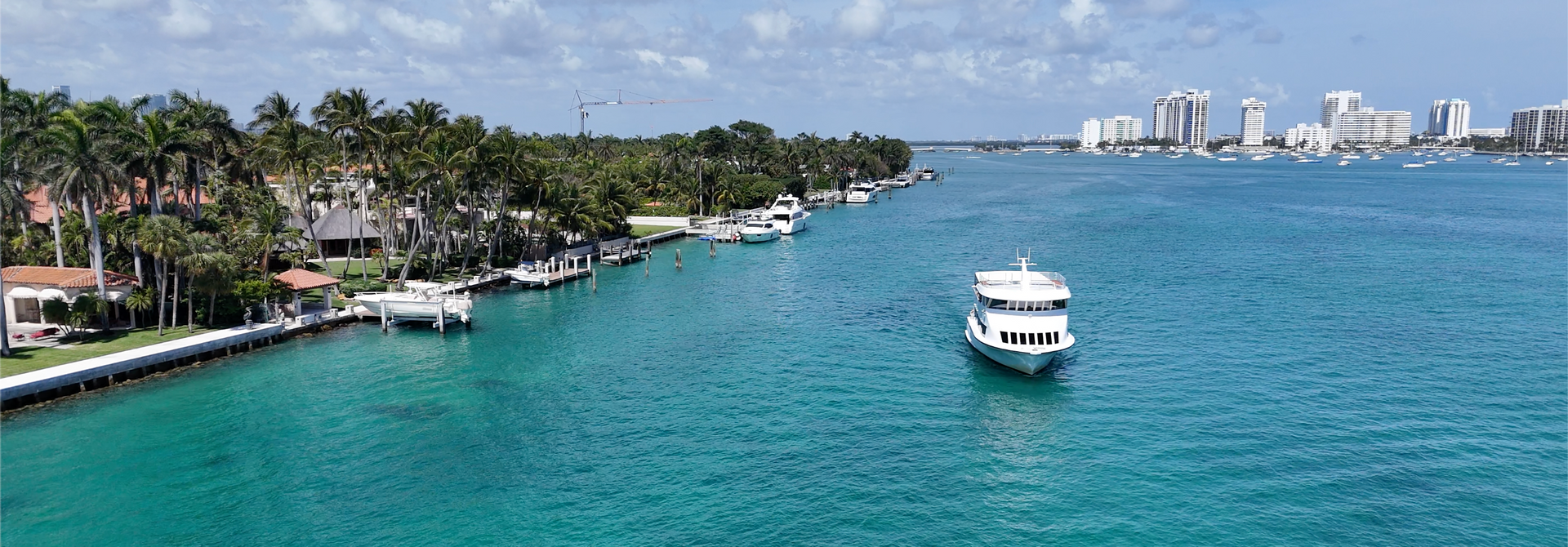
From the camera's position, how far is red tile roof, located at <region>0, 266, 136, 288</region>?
1757 inches

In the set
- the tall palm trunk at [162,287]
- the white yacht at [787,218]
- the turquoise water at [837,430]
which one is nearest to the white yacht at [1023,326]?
the turquoise water at [837,430]

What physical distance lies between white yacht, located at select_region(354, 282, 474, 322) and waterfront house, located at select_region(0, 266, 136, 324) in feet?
38.8

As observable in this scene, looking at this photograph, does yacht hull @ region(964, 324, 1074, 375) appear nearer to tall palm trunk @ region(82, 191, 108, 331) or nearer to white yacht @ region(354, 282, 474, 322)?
white yacht @ region(354, 282, 474, 322)

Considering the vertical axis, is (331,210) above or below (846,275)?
above

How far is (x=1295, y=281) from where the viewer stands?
2810 inches

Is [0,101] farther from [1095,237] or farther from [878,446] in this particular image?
[1095,237]

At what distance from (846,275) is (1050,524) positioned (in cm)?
4936

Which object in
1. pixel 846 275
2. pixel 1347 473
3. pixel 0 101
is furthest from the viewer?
pixel 846 275

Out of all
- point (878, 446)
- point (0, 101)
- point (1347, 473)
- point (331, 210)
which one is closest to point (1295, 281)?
point (1347, 473)

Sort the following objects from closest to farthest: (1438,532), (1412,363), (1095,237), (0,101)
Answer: (1438,532), (0,101), (1412,363), (1095,237)

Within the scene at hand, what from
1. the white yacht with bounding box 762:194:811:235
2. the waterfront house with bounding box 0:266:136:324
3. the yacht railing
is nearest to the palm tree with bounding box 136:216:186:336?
the waterfront house with bounding box 0:266:136:324

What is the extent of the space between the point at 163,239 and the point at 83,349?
6077mm

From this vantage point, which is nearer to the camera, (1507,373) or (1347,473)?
(1347,473)

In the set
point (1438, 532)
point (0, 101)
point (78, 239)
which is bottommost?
point (1438, 532)
